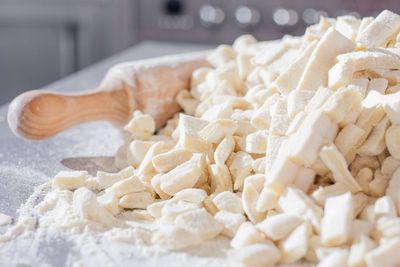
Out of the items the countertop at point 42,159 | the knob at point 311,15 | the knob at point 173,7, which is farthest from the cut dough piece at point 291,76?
the knob at point 173,7

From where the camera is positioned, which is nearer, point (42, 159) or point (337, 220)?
point (337, 220)

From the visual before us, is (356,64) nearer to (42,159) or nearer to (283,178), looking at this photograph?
(283,178)

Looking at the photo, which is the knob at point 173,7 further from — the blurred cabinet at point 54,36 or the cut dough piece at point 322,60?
the cut dough piece at point 322,60

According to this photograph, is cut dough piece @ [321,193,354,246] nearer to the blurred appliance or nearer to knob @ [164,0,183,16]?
the blurred appliance

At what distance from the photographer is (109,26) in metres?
2.58

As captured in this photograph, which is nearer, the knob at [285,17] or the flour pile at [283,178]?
the flour pile at [283,178]

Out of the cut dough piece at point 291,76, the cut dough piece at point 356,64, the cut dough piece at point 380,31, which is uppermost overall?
the cut dough piece at point 380,31

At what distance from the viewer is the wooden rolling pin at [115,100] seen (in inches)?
41.6

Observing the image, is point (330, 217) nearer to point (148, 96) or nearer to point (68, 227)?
point (68, 227)

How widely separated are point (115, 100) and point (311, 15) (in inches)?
53.5

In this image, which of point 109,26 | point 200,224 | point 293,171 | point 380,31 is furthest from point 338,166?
point 109,26

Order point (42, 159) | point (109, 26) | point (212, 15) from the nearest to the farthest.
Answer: point (42, 159)
point (212, 15)
point (109, 26)

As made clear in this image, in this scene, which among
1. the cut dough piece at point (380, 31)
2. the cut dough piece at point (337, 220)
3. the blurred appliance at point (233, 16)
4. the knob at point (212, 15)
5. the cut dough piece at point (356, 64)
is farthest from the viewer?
the knob at point (212, 15)

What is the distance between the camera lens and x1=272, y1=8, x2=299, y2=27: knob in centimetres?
237
